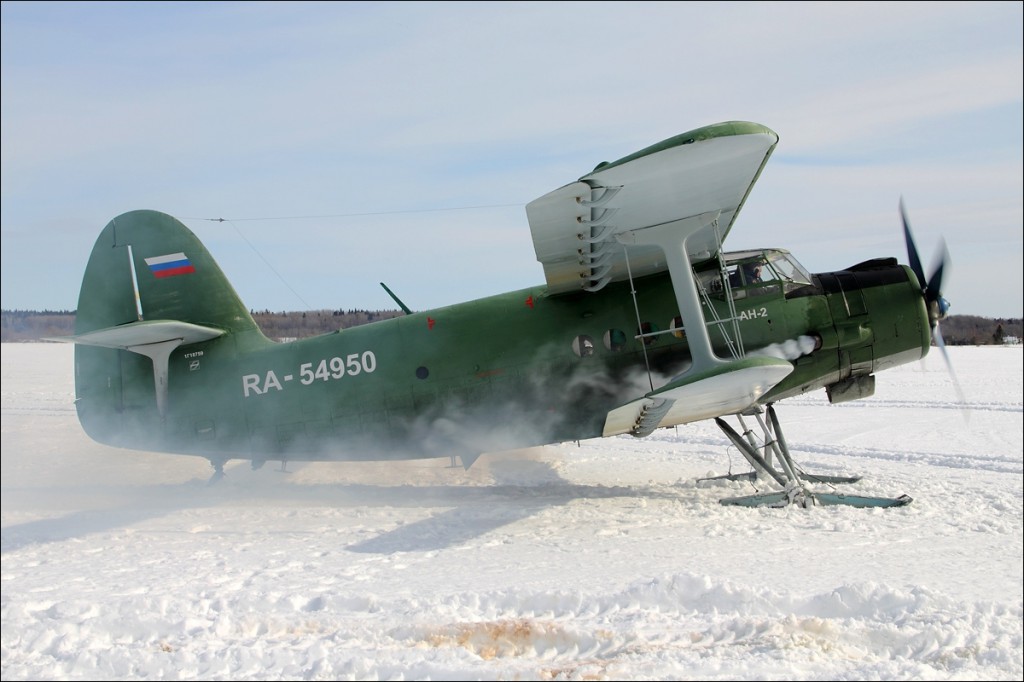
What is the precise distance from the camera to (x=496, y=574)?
6.03 m

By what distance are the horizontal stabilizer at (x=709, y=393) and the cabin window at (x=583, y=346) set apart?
1.01 metres

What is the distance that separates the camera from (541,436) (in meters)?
9.12

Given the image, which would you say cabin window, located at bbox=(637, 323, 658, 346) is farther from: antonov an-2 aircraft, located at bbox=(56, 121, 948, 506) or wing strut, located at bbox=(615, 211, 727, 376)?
wing strut, located at bbox=(615, 211, 727, 376)

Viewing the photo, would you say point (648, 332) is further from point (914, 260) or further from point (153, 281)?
point (153, 281)

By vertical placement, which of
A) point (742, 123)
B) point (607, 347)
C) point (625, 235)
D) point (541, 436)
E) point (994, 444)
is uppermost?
point (742, 123)

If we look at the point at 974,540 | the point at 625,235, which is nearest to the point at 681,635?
the point at 974,540

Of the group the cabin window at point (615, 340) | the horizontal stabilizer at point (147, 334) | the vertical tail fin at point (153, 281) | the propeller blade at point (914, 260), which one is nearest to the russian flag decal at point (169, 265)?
the vertical tail fin at point (153, 281)

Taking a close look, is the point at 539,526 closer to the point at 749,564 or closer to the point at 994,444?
the point at 749,564

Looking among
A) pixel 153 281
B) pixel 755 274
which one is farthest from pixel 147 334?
pixel 755 274

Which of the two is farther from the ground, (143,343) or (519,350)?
A: (143,343)

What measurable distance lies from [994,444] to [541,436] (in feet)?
27.1

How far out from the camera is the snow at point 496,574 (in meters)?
4.47

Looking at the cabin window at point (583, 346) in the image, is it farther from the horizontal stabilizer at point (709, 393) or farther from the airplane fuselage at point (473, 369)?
the horizontal stabilizer at point (709, 393)

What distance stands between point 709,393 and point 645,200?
1.97m
